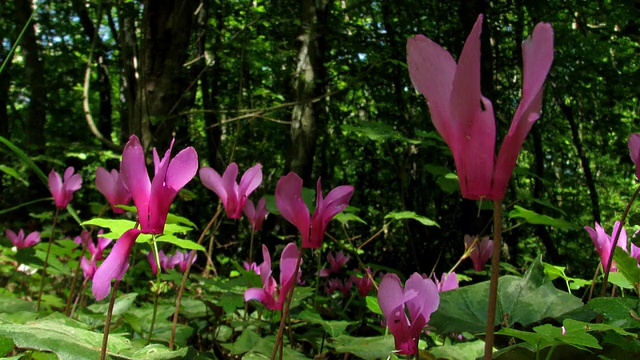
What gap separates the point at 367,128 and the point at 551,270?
1.19 m

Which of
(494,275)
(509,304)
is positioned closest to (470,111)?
(494,275)

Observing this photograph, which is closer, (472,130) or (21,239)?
(472,130)

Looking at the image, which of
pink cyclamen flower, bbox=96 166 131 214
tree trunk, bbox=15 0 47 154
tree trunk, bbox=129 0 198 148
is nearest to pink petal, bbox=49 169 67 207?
pink cyclamen flower, bbox=96 166 131 214

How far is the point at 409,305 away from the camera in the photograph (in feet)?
2.79

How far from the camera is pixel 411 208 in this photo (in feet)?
16.6

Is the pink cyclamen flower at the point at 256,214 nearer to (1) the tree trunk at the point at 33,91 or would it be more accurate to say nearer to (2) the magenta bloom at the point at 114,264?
(2) the magenta bloom at the point at 114,264

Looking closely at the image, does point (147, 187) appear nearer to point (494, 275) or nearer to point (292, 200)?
point (292, 200)

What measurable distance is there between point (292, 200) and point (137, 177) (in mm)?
271

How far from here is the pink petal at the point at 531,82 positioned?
50 cm

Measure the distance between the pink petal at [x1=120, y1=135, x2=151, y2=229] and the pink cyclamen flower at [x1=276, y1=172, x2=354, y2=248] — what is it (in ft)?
0.76

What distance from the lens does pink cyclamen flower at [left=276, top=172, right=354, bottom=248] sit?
35.7 inches

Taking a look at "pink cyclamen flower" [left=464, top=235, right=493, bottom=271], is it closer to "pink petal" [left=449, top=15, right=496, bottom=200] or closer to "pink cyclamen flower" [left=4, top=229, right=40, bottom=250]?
"pink petal" [left=449, top=15, right=496, bottom=200]

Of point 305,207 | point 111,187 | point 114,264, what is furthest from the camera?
point 111,187

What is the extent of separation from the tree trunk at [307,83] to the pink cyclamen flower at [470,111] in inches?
115
